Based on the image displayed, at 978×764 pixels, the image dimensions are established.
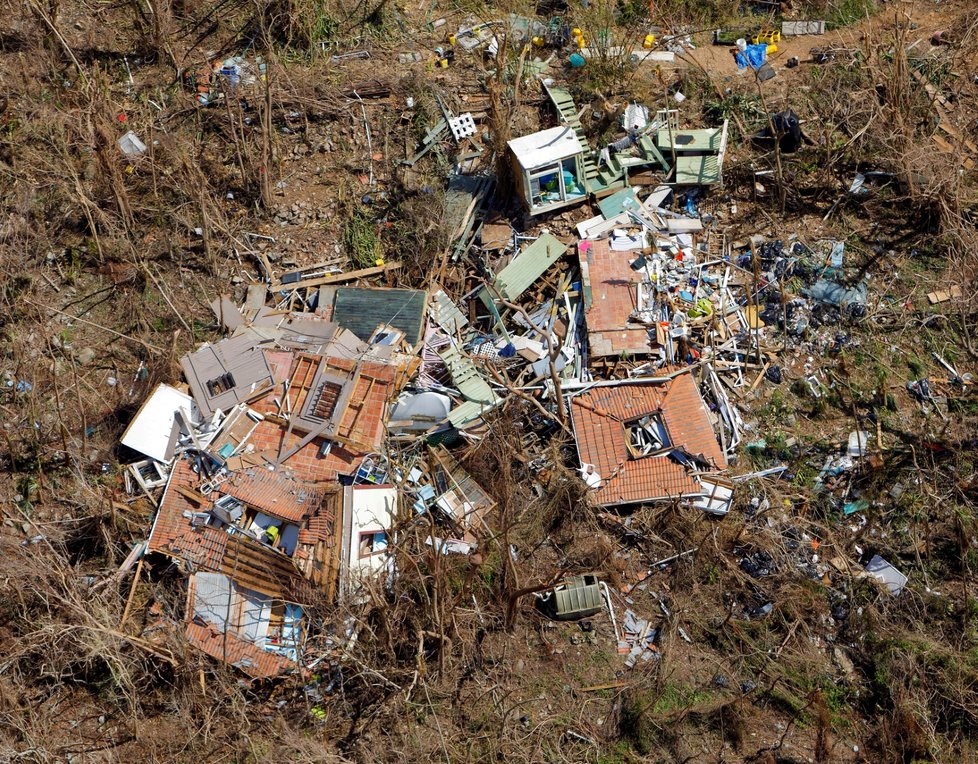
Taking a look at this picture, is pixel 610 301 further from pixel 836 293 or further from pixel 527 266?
pixel 836 293

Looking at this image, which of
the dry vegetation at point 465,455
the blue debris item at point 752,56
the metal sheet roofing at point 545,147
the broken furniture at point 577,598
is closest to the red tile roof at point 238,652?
the dry vegetation at point 465,455

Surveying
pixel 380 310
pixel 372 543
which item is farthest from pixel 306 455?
pixel 380 310

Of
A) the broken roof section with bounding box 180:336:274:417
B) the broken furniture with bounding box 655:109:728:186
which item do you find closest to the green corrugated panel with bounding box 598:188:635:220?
the broken furniture with bounding box 655:109:728:186

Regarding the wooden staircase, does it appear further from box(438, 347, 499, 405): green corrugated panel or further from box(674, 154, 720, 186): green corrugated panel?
box(438, 347, 499, 405): green corrugated panel

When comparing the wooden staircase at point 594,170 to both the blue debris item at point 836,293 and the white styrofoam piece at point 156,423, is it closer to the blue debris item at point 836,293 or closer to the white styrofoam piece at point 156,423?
the blue debris item at point 836,293

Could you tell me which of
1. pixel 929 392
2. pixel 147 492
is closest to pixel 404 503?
pixel 147 492

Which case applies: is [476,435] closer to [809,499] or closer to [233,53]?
[809,499]

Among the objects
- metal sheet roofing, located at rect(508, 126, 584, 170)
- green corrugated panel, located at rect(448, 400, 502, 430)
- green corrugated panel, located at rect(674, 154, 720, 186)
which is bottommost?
green corrugated panel, located at rect(448, 400, 502, 430)
